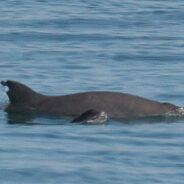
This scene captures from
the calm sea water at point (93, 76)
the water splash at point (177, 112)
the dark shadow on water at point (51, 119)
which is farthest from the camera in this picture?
the water splash at point (177, 112)

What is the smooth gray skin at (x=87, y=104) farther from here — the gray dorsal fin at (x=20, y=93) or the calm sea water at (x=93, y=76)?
the calm sea water at (x=93, y=76)

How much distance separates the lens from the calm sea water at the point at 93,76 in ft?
48.0

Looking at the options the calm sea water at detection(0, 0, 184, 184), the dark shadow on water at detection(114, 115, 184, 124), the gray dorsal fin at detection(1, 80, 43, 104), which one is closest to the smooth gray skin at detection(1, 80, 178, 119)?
the gray dorsal fin at detection(1, 80, 43, 104)

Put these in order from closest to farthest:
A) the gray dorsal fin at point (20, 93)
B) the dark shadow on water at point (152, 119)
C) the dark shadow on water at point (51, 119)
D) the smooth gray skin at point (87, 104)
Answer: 1. the dark shadow on water at point (51, 119)
2. the dark shadow on water at point (152, 119)
3. the smooth gray skin at point (87, 104)
4. the gray dorsal fin at point (20, 93)

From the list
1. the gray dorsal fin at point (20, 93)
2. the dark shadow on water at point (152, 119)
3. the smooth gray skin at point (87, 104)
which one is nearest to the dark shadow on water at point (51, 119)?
the dark shadow on water at point (152, 119)

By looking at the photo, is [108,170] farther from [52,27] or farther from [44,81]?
[52,27]

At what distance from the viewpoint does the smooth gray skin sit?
61.4ft

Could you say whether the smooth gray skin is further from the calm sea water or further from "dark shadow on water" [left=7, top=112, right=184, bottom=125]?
the calm sea water

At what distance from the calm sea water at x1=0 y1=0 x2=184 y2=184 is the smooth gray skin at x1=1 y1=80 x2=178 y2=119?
569 millimetres

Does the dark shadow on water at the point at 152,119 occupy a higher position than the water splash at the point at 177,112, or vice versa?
the water splash at the point at 177,112

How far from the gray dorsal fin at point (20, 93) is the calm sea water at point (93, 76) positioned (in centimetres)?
76

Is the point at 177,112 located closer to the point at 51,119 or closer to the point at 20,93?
the point at 51,119

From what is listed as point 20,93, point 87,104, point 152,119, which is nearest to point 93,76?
point 20,93

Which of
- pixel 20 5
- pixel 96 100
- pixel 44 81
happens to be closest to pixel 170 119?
pixel 96 100
